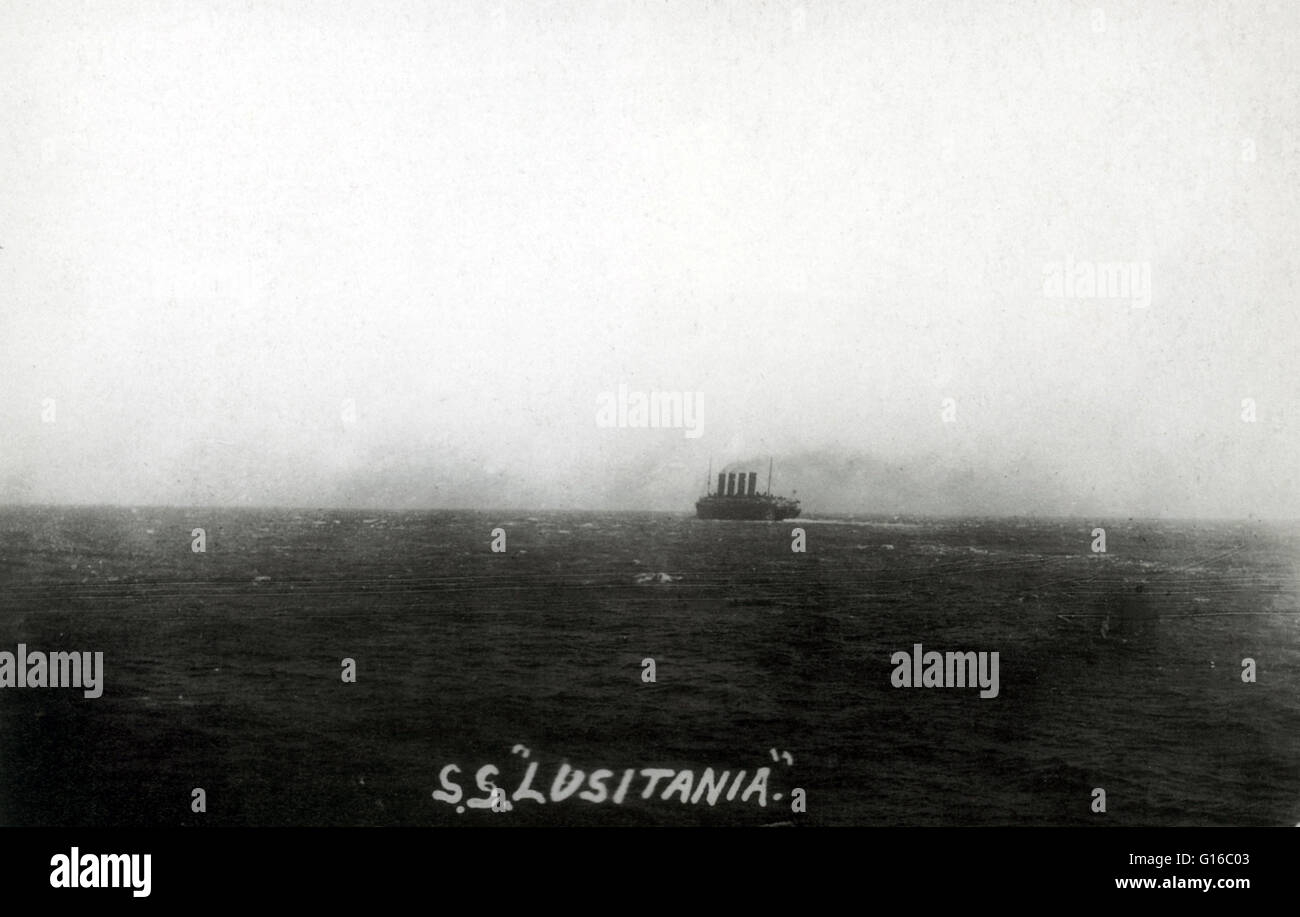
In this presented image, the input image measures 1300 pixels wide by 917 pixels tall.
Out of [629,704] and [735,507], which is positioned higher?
[735,507]

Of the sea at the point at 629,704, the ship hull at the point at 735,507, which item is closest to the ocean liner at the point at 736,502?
the ship hull at the point at 735,507

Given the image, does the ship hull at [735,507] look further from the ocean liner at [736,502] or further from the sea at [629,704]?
the sea at [629,704]

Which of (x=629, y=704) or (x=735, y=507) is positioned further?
(x=735, y=507)

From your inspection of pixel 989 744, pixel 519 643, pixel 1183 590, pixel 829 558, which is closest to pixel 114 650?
pixel 519 643

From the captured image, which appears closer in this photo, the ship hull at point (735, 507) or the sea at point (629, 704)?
the sea at point (629, 704)

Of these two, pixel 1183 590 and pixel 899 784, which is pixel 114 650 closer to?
pixel 899 784

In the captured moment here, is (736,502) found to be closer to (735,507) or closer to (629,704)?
(735,507)

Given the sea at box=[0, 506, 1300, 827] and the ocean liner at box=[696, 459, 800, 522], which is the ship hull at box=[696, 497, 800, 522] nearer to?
the ocean liner at box=[696, 459, 800, 522]

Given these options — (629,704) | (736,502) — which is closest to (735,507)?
(736,502)
